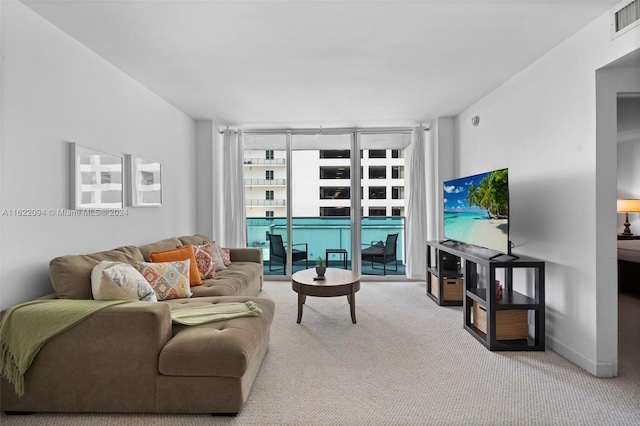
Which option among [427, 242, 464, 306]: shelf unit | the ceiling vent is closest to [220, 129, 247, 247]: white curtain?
[427, 242, 464, 306]: shelf unit

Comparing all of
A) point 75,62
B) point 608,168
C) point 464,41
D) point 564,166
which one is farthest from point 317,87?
point 608,168

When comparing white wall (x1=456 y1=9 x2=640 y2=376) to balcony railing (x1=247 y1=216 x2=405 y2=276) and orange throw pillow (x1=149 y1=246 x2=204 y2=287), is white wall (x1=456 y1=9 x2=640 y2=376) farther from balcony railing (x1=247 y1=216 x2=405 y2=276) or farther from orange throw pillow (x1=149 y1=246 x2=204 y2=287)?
orange throw pillow (x1=149 y1=246 x2=204 y2=287)

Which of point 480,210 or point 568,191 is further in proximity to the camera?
point 480,210

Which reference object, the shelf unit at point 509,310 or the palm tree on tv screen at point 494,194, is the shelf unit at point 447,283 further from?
the palm tree on tv screen at point 494,194

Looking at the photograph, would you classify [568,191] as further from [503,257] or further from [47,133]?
[47,133]

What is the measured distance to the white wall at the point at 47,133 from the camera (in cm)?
232

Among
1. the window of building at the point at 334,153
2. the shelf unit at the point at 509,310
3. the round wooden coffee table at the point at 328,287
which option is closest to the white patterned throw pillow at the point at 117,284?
the round wooden coffee table at the point at 328,287

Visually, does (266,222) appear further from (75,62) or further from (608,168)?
(608,168)

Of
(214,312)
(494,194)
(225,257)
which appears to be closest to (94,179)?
(214,312)

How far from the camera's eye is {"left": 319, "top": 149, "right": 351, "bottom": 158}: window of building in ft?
20.1

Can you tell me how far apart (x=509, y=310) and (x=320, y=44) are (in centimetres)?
275

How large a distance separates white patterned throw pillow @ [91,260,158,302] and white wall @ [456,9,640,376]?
321 centimetres

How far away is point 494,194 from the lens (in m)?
3.38

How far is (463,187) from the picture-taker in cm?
405
